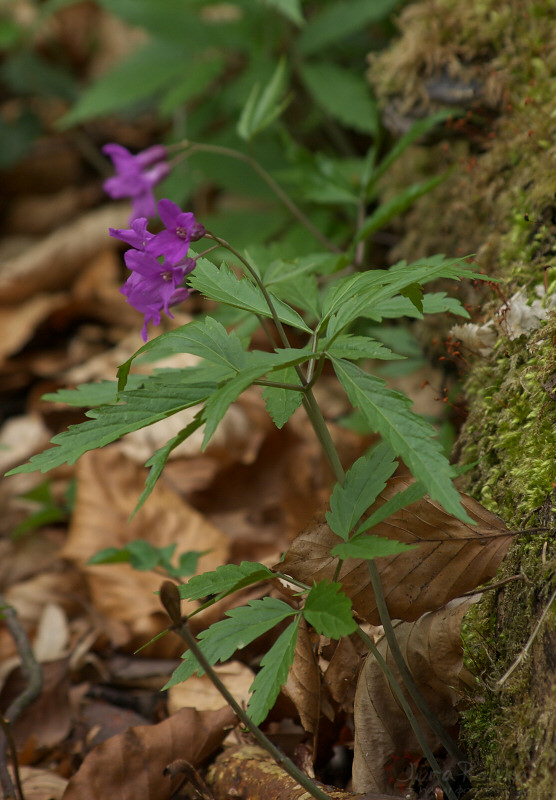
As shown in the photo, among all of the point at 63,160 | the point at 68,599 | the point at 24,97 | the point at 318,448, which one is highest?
the point at 24,97

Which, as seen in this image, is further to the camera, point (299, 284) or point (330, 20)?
point (330, 20)

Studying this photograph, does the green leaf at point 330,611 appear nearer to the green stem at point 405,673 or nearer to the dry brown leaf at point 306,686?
the green stem at point 405,673

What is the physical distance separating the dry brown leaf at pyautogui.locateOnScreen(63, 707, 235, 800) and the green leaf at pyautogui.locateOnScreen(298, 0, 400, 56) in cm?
308

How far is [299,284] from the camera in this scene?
1.62m

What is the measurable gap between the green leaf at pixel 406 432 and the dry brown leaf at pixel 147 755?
3.12ft

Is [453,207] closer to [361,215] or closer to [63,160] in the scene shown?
[361,215]

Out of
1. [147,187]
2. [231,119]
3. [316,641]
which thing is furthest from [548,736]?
[231,119]

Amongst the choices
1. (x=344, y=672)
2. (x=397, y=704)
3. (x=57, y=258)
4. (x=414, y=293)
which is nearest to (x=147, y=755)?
(x=344, y=672)

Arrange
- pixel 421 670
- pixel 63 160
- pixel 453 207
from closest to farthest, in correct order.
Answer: pixel 421 670
pixel 453 207
pixel 63 160

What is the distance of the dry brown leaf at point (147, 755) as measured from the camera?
1562 millimetres

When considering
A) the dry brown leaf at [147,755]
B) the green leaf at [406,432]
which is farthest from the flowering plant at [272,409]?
the dry brown leaf at [147,755]

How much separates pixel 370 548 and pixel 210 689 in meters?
1.14

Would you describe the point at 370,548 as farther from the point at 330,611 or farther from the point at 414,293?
the point at 414,293

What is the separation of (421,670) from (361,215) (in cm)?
187
